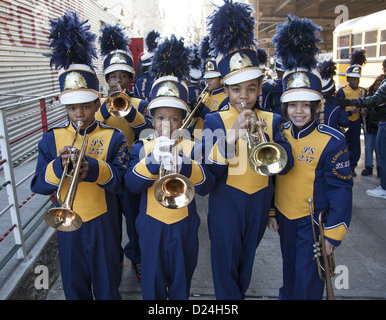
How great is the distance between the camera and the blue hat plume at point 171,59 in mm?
2625

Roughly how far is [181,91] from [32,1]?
6821 millimetres

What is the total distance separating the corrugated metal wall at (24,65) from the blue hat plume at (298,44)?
3867 millimetres

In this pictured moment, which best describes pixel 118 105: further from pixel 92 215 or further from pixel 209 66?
pixel 209 66

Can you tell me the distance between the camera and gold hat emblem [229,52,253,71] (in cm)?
256

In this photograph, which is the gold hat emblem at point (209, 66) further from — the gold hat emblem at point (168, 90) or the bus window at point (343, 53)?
the bus window at point (343, 53)

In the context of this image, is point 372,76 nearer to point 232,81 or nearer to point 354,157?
point 354,157

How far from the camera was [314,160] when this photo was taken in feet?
8.21

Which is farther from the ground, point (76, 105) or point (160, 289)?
point (76, 105)

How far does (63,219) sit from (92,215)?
0.38 meters

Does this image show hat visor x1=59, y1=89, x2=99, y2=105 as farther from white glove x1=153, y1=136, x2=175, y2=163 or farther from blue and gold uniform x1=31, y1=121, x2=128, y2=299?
white glove x1=153, y1=136, x2=175, y2=163

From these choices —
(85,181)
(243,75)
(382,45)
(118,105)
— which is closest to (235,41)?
(243,75)

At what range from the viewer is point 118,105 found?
374 cm

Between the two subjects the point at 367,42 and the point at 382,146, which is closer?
the point at 382,146
